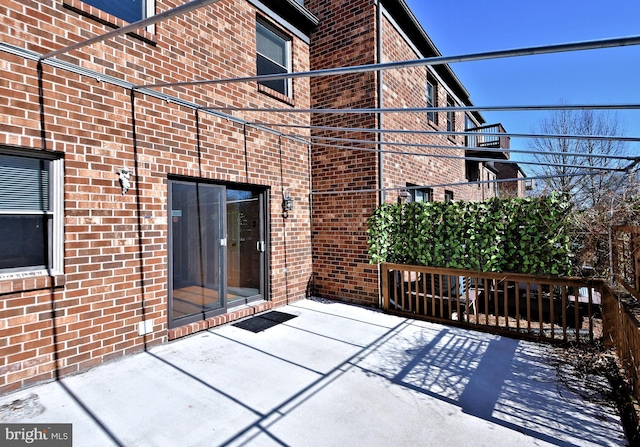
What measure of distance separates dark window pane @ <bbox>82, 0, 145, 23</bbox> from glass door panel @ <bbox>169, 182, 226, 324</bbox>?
6.86 feet

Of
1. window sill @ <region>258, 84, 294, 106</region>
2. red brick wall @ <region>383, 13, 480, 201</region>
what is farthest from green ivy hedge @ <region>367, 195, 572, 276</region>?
window sill @ <region>258, 84, 294, 106</region>

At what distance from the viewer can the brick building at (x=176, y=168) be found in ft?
10.1

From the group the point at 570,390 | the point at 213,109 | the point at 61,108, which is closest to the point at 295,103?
the point at 213,109

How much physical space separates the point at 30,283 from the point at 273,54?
524cm

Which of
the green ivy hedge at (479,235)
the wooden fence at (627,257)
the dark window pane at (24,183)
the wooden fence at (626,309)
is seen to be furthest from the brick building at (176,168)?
the wooden fence at (626,309)

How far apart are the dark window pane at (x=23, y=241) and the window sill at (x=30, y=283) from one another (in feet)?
0.62

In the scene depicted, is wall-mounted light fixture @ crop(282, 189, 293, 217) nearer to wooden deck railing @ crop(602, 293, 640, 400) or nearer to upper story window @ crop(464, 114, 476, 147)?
wooden deck railing @ crop(602, 293, 640, 400)

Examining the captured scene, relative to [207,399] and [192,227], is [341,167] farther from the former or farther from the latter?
[207,399]

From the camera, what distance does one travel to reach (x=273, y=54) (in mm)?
6102

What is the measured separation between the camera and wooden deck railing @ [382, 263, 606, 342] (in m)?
4.34

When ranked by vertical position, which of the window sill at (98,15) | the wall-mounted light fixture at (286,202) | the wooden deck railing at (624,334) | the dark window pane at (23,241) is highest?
the window sill at (98,15)

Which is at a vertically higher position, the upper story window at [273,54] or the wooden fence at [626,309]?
the upper story window at [273,54]

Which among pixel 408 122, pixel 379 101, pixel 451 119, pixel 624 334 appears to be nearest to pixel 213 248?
pixel 379 101

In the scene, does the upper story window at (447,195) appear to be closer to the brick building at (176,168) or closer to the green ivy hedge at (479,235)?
the brick building at (176,168)
